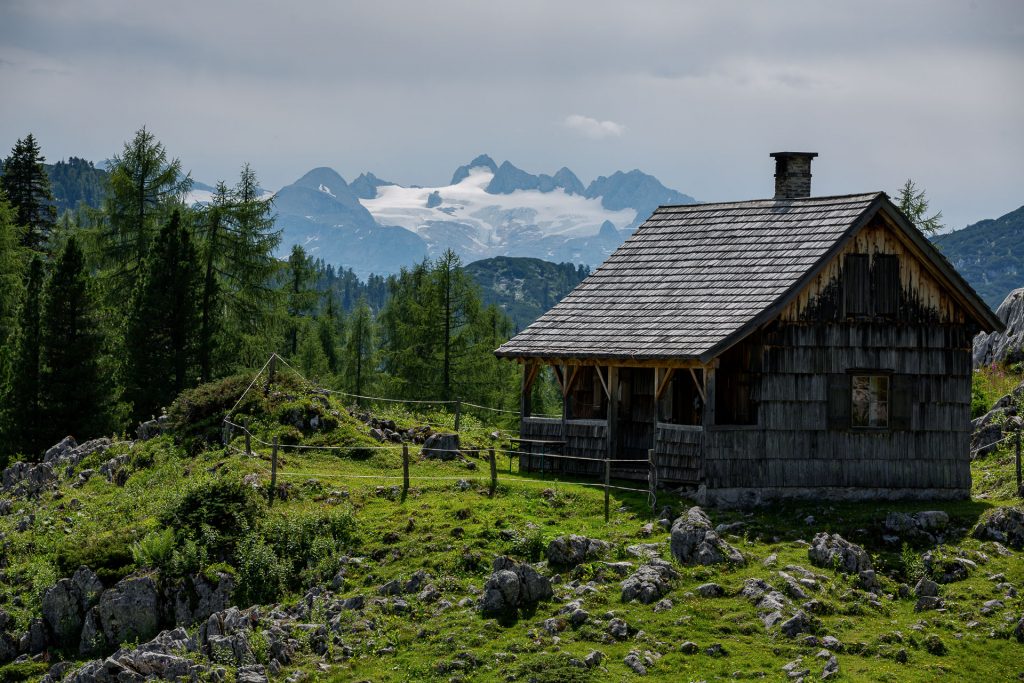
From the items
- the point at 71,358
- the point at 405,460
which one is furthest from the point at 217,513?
the point at 71,358

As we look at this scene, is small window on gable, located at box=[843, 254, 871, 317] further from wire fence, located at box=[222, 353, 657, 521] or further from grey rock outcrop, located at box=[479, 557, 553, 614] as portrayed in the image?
grey rock outcrop, located at box=[479, 557, 553, 614]

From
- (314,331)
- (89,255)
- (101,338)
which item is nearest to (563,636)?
(101,338)

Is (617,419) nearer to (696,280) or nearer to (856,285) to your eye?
(696,280)

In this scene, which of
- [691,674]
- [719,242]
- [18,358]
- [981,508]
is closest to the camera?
[691,674]

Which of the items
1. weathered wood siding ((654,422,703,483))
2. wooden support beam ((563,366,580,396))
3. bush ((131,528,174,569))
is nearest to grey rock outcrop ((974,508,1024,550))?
weathered wood siding ((654,422,703,483))

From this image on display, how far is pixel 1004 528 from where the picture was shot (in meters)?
24.7

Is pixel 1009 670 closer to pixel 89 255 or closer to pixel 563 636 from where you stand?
pixel 563 636

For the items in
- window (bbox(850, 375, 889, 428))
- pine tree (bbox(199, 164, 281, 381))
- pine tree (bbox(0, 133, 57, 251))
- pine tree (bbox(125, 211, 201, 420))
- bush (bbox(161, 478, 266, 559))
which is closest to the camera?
bush (bbox(161, 478, 266, 559))

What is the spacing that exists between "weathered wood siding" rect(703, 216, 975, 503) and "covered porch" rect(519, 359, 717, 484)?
5.09ft

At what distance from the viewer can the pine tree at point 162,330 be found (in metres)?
44.3

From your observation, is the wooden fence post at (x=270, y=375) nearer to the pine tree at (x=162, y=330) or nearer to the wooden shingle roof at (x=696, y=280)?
the wooden shingle roof at (x=696, y=280)

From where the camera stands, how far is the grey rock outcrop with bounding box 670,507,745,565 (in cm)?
2252

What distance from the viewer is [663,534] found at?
24406 mm

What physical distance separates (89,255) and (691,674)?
1724 inches
